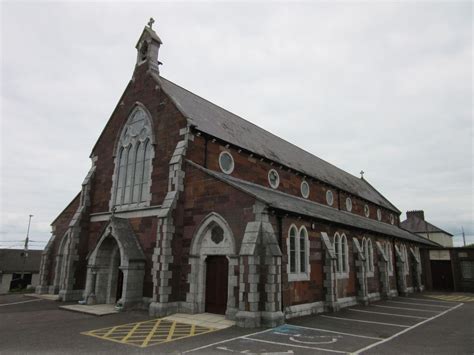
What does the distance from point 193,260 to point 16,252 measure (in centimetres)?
4758

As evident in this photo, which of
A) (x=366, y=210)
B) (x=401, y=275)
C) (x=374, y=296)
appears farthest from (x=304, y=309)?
(x=366, y=210)

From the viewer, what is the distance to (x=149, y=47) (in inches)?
875

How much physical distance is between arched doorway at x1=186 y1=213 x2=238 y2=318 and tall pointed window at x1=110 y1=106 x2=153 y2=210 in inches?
174

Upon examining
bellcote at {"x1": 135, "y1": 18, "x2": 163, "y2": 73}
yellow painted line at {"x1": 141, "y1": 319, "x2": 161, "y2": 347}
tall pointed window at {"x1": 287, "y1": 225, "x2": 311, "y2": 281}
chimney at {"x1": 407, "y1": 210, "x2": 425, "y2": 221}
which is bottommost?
yellow painted line at {"x1": 141, "y1": 319, "x2": 161, "y2": 347}

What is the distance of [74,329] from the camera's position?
12820 millimetres

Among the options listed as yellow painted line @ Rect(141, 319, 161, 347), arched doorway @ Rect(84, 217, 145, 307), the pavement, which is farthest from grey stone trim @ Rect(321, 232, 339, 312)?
arched doorway @ Rect(84, 217, 145, 307)

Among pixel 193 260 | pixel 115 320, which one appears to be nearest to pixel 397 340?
pixel 193 260

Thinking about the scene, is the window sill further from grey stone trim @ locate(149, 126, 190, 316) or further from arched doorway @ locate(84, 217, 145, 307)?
arched doorway @ locate(84, 217, 145, 307)

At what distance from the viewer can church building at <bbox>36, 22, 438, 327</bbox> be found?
578 inches

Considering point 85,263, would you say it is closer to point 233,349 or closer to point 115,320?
point 115,320

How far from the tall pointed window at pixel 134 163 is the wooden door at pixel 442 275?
3235 cm

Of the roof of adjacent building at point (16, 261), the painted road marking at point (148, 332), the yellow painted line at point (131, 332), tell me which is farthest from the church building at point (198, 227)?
the roof of adjacent building at point (16, 261)

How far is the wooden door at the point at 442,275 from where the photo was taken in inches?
1380

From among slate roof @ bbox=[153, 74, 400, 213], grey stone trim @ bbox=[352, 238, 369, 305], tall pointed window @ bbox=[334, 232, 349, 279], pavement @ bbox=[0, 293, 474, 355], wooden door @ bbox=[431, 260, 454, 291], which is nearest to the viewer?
pavement @ bbox=[0, 293, 474, 355]
